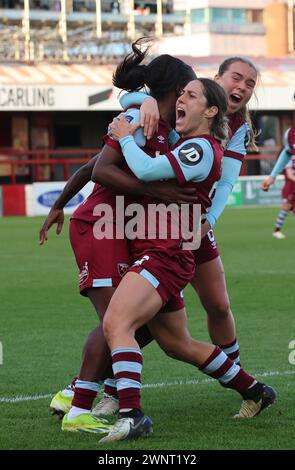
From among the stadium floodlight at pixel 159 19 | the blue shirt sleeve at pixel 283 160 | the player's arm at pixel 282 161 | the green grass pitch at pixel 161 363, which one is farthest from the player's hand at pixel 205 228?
the stadium floodlight at pixel 159 19

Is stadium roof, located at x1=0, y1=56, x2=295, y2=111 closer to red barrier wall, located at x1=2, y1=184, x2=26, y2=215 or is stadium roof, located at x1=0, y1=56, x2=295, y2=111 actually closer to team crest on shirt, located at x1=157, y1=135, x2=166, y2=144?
red barrier wall, located at x1=2, y1=184, x2=26, y2=215

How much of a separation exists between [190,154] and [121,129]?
0.40m

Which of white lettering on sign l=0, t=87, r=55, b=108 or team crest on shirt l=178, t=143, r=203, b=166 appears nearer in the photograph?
team crest on shirt l=178, t=143, r=203, b=166

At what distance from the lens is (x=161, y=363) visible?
29.8 ft

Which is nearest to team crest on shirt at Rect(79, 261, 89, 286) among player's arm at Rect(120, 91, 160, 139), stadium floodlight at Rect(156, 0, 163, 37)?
player's arm at Rect(120, 91, 160, 139)

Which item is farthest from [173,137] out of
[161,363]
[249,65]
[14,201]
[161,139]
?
[14,201]

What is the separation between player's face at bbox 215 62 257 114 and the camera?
23.8 ft

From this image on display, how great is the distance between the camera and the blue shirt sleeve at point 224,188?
690 cm

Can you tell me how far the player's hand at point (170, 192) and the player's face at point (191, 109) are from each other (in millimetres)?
298

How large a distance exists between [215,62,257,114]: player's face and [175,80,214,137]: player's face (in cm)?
110

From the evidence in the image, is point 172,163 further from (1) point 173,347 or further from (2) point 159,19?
(2) point 159,19

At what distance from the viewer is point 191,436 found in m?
6.10

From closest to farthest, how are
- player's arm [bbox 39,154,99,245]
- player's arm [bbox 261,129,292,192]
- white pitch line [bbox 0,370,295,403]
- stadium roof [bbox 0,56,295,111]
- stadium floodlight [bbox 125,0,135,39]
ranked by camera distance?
player's arm [bbox 39,154,99,245] < white pitch line [bbox 0,370,295,403] < player's arm [bbox 261,129,292,192] < stadium roof [bbox 0,56,295,111] < stadium floodlight [bbox 125,0,135,39]

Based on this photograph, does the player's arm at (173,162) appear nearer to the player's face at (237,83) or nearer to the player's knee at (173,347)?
the player's knee at (173,347)
